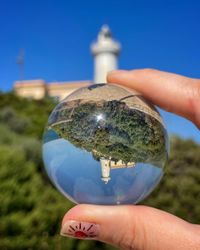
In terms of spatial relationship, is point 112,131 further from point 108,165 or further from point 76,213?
point 76,213

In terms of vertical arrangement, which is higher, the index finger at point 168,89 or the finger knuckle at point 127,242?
the index finger at point 168,89

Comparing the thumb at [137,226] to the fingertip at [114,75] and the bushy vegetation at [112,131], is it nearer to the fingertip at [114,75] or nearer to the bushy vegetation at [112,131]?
the bushy vegetation at [112,131]

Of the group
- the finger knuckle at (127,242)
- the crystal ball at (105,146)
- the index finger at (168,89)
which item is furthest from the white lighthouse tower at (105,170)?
the index finger at (168,89)

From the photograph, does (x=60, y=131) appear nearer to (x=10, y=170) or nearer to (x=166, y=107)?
(x=166, y=107)

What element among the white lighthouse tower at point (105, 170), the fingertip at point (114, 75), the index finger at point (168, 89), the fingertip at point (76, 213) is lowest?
the fingertip at point (76, 213)

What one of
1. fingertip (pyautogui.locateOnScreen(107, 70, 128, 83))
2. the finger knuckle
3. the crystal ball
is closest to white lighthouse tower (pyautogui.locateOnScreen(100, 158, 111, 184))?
the crystal ball

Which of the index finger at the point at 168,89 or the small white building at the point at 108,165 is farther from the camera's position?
the index finger at the point at 168,89

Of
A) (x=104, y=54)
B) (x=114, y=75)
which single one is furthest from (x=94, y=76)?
(x=114, y=75)

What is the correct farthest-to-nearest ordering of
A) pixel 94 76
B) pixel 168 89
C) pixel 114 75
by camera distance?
pixel 94 76
pixel 114 75
pixel 168 89
